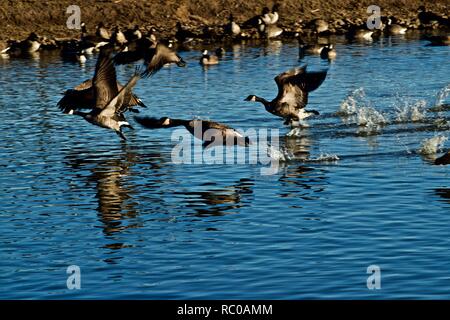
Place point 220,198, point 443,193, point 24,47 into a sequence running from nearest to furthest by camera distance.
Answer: point 443,193, point 220,198, point 24,47

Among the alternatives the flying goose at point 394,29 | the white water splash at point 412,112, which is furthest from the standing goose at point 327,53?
the white water splash at point 412,112

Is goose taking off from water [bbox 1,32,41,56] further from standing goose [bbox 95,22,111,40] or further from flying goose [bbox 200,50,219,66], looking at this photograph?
flying goose [bbox 200,50,219,66]

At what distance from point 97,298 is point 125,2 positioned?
4184 cm

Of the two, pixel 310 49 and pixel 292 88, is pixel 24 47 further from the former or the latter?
pixel 292 88

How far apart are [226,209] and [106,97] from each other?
626cm

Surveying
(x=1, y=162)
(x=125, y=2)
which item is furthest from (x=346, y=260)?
(x=125, y=2)

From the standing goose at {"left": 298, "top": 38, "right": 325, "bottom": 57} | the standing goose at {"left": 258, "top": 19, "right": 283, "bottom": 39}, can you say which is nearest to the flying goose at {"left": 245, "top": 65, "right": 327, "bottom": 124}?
the standing goose at {"left": 298, "top": 38, "right": 325, "bottom": 57}

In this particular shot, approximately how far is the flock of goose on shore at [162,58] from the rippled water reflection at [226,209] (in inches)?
37.1

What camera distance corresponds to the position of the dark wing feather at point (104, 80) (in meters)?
23.8

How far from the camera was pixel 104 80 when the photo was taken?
2452 cm

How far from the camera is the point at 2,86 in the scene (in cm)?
3944

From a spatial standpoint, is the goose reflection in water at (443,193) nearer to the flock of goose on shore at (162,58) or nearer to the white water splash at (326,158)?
the flock of goose on shore at (162,58)

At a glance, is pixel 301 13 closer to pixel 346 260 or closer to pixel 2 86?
pixel 2 86

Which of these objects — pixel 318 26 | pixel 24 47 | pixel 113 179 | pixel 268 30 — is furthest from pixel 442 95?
pixel 24 47
